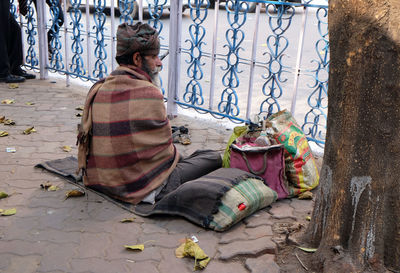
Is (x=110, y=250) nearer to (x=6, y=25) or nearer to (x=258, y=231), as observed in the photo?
(x=258, y=231)

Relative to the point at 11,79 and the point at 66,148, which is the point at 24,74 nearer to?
the point at 11,79

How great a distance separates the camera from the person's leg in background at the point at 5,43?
6.91 metres

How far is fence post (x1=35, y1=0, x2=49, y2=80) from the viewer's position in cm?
698

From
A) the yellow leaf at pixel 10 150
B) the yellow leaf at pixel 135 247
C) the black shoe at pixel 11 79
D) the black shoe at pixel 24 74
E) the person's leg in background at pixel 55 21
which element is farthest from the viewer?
the black shoe at pixel 24 74

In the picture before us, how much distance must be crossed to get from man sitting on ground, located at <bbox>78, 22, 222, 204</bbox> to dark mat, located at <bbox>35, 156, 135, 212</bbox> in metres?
0.05

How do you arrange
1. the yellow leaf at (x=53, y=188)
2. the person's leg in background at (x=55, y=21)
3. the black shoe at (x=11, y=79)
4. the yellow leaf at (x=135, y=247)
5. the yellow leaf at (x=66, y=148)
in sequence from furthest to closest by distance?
the black shoe at (x=11, y=79)
the person's leg in background at (x=55, y=21)
the yellow leaf at (x=66, y=148)
the yellow leaf at (x=53, y=188)
the yellow leaf at (x=135, y=247)

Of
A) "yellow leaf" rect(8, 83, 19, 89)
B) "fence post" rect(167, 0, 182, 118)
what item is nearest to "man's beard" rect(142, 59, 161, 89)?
"fence post" rect(167, 0, 182, 118)

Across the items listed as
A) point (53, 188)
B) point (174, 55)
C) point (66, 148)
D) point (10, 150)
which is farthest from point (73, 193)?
point (174, 55)

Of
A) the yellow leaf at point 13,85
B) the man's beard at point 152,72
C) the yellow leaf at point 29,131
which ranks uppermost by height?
the man's beard at point 152,72

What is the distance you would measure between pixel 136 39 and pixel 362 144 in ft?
5.60

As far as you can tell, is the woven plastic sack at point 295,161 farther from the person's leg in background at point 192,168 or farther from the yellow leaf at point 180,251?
the yellow leaf at point 180,251

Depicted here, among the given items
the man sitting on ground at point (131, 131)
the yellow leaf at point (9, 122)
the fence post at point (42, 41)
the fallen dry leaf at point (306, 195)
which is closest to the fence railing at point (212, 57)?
the fence post at point (42, 41)

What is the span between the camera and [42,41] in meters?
7.18

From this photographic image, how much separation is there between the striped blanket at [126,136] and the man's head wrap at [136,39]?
14 cm
